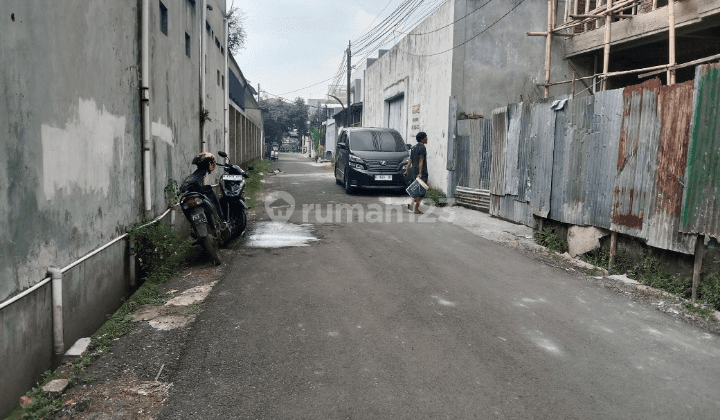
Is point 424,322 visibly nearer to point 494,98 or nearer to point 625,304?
point 625,304

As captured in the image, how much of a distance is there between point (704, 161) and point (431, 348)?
3565 mm

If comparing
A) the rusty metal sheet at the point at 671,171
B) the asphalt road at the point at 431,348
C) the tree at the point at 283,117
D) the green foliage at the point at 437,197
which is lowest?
the asphalt road at the point at 431,348

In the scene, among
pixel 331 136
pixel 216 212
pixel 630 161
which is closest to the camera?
pixel 630 161

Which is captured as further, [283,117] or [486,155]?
[283,117]

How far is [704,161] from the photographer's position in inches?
208

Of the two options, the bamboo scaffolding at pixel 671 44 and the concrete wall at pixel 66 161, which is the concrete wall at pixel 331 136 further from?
the concrete wall at pixel 66 161

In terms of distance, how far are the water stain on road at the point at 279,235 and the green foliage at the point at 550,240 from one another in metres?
3.60

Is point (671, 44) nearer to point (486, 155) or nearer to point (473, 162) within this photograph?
point (486, 155)

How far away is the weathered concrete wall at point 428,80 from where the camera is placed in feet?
48.4

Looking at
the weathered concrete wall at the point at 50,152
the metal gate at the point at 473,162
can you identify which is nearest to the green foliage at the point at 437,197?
the metal gate at the point at 473,162

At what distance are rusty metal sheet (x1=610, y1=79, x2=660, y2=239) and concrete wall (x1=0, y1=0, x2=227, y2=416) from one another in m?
5.83

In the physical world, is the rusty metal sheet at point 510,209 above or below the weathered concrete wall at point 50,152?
below

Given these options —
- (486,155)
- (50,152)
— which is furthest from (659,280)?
(486,155)

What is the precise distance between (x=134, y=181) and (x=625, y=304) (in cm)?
541
